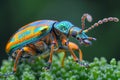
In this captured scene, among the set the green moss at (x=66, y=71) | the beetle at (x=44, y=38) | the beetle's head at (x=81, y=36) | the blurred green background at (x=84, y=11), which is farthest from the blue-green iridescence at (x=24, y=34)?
the blurred green background at (x=84, y=11)

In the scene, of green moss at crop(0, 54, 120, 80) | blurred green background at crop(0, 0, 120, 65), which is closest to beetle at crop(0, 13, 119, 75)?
green moss at crop(0, 54, 120, 80)

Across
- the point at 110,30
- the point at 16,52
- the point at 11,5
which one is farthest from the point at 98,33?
the point at 16,52

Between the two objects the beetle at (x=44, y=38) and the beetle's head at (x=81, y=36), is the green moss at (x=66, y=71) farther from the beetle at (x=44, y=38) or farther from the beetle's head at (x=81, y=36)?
the beetle's head at (x=81, y=36)

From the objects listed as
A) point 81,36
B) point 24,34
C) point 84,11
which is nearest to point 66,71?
point 81,36

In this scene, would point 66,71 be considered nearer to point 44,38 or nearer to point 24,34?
point 44,38

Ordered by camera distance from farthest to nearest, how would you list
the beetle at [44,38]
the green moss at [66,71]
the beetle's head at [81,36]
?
the beetle at [44,38] < the beetle's head at [81,36] < the green moss at [66,71]

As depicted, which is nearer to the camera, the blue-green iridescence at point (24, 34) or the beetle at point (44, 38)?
the beetle at point (44, 38)

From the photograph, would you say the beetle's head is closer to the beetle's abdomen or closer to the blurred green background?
the beetle's abdomen
